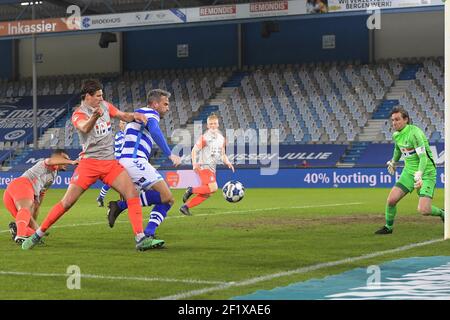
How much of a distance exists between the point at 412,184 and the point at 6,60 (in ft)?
137

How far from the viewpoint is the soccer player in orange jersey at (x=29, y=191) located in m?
10.7

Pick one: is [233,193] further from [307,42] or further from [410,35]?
[307,42]

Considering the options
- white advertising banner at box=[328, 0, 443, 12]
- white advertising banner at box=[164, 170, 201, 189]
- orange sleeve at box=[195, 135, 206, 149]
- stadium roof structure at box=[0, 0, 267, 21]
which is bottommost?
white advertising banner at box=[164, 170, 201, 189]

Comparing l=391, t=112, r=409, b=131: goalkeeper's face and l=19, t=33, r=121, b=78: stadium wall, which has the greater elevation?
l=19, t=33, r=121, b=78: stadium wall

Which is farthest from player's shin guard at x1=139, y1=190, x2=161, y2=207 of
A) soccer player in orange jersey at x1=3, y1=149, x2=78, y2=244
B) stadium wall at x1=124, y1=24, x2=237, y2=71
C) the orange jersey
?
stadium wall at x1=124, y1=24, x2=237, y2=71

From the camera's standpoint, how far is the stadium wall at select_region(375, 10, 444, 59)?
40594 millimetres

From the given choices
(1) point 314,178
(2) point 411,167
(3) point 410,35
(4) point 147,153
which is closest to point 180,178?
(1) point 314,178

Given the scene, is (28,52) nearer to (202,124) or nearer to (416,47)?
(202,124)

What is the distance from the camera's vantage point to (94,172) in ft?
31.8

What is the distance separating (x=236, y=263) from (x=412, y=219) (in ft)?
22.6

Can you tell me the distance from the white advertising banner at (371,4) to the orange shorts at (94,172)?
2248 cm

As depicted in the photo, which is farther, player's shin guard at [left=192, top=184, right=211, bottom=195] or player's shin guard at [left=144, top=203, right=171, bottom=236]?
player's shin guard at [left=192, top=184, right=211, bottom=195]

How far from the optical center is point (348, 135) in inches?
1412

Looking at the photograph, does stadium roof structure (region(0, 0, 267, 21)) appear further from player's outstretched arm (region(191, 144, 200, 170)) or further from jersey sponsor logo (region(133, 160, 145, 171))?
jersey sponsor logo (region(133, 160, 145, 171))
